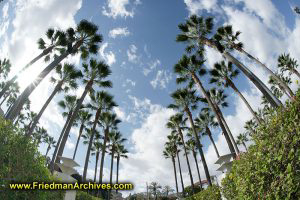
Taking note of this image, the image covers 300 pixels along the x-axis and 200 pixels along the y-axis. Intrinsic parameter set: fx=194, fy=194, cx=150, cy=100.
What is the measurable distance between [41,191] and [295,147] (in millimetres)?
5918

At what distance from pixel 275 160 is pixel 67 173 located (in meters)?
7.59

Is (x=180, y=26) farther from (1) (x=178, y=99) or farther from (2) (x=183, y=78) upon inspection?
(1) (x=178, y=99)

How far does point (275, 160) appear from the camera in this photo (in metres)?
3.42

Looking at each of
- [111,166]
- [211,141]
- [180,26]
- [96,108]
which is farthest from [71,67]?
[211,141]

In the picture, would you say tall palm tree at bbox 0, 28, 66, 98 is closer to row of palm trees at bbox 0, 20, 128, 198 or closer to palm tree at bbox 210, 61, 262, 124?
row of palm trees at bbox 0, 20, 128, 198

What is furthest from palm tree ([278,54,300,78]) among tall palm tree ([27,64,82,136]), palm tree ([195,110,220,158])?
tall palm tree ([27,64,82,136])

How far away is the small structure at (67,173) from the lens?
287 inches

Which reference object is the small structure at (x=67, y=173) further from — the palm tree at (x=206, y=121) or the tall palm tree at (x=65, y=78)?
the palm tree at (x=206, y=121)

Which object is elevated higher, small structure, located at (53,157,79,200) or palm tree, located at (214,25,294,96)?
palm tree, located at (214,25,294,96)

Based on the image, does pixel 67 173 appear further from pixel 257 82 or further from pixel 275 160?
pixel 257 82

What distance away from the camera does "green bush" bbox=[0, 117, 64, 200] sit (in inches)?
171

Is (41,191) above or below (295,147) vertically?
above

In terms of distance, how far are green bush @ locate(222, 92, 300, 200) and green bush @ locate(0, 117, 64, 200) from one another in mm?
5164

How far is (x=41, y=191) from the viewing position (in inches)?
207
